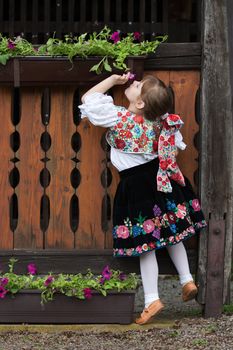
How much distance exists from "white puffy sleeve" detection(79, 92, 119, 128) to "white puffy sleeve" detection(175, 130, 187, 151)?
0.37 meters

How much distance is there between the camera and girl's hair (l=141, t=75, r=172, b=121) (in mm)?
5828

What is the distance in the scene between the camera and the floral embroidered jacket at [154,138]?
583 centimetres

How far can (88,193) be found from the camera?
612 centimetres

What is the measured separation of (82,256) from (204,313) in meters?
0.81

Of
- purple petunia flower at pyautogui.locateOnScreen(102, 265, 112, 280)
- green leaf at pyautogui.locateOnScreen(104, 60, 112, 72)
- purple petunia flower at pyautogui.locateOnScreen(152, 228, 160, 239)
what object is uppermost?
green leaf at pyautogui.locateOnScreen(104, 60, 112, 72)

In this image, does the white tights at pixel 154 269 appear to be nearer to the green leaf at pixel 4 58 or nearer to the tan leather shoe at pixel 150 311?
the tan leather shoe at pixel 150 311

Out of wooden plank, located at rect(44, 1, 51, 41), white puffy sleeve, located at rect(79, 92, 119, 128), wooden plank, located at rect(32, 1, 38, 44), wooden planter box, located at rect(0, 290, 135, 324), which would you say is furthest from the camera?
wooden plank, located at rect(32, 1, 38, 44)

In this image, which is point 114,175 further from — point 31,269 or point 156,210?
point 31,269

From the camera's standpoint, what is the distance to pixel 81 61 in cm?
591

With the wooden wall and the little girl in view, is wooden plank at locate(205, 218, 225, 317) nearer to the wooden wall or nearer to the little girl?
the little girl

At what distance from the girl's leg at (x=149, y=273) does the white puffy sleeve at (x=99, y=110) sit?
2.65 ft

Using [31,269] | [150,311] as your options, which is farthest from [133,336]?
[31,269]

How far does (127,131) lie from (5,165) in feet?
2.58

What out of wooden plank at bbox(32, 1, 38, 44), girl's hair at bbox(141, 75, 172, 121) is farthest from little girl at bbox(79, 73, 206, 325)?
wooden plank at bbox(32, 1, 38, 44)
